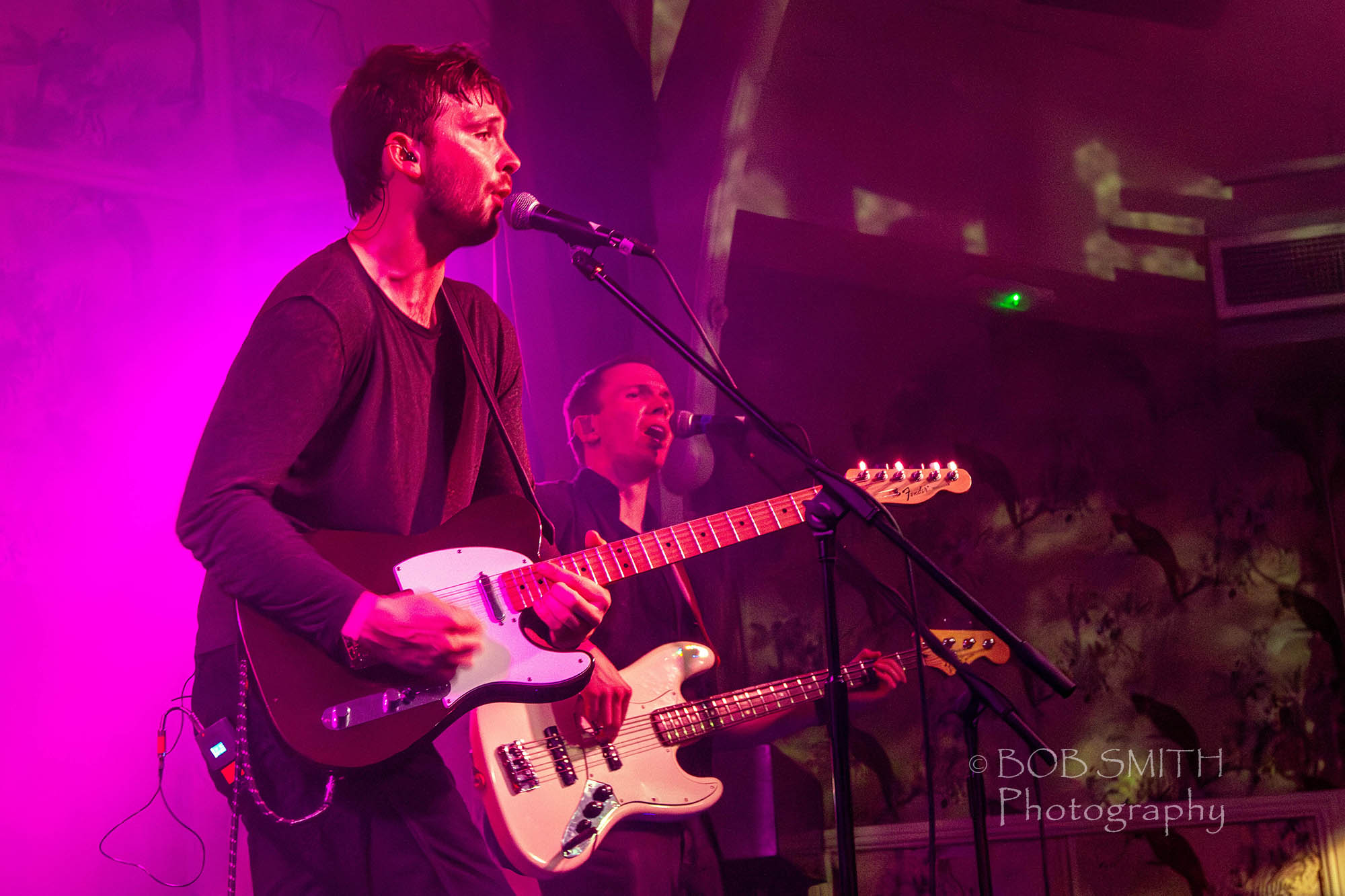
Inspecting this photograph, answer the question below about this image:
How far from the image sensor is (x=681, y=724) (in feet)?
8.79

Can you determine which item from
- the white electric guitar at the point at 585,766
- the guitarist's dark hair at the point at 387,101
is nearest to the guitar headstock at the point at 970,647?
the white electric guitar at the point at 585,766

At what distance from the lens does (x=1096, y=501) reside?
347cm

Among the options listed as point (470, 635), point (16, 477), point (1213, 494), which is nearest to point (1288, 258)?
point (1213, 494)

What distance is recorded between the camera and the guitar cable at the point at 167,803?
92.4 inches

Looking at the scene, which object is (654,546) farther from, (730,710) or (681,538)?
(730,710)

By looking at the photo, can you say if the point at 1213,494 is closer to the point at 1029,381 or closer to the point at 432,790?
the point at 1029,381

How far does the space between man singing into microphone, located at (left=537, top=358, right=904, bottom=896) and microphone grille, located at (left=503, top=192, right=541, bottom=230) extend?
0.71 meters

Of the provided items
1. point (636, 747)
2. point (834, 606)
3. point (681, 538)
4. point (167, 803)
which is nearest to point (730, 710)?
point (636, 747)

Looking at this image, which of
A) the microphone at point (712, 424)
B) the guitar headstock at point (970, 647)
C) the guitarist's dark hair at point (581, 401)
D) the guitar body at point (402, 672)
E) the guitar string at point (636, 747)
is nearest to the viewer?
the guitar body at point (402, 672)

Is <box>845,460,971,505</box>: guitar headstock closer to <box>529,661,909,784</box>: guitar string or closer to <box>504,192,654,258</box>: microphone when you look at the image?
<box>529,661,909,784</box>: guitar string

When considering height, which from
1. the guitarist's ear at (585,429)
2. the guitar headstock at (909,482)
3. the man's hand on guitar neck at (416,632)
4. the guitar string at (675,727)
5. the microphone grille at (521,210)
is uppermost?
the microphone grille at (521,210)

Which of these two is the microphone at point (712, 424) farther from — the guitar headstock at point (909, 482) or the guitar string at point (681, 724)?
the guitar string at point (681, 724)

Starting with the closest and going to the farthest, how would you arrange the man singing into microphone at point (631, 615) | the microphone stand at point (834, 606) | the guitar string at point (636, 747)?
the microphone stand at point (834, 606), the guitar string at point (636, 747), the man singing into microphone at point (631, 615)

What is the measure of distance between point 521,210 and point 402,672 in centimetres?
90
